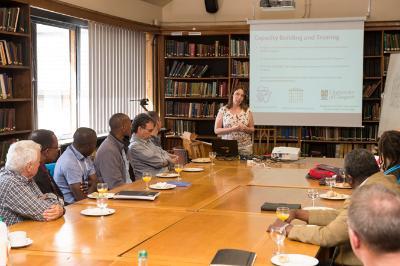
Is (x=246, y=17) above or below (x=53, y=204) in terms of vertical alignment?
above

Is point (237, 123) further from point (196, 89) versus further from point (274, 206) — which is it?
point (274, 206)

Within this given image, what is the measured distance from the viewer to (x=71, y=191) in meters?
4.51

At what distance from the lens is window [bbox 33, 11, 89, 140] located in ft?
22.2

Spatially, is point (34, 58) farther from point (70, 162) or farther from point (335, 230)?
point (335, 230)

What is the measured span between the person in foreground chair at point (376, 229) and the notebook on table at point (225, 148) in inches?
179

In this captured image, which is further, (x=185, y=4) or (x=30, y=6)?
(x=185, y=4)

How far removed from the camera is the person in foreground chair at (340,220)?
112 inches

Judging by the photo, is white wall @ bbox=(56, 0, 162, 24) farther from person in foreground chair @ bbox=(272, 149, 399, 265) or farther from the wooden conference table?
person in foreground chair @ bbox=(272, 149, 399, 265)

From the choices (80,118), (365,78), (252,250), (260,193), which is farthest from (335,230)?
(365,78)

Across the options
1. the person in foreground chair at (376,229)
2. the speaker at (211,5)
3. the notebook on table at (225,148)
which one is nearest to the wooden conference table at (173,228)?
the person in foreground chair at (376,229)

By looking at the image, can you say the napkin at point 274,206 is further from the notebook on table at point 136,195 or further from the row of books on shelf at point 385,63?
the row of books on shelf at point 385,63

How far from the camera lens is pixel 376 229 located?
1514 mm

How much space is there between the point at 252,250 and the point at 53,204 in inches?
52.7

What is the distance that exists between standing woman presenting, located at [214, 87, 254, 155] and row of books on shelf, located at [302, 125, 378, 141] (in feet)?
7.10
